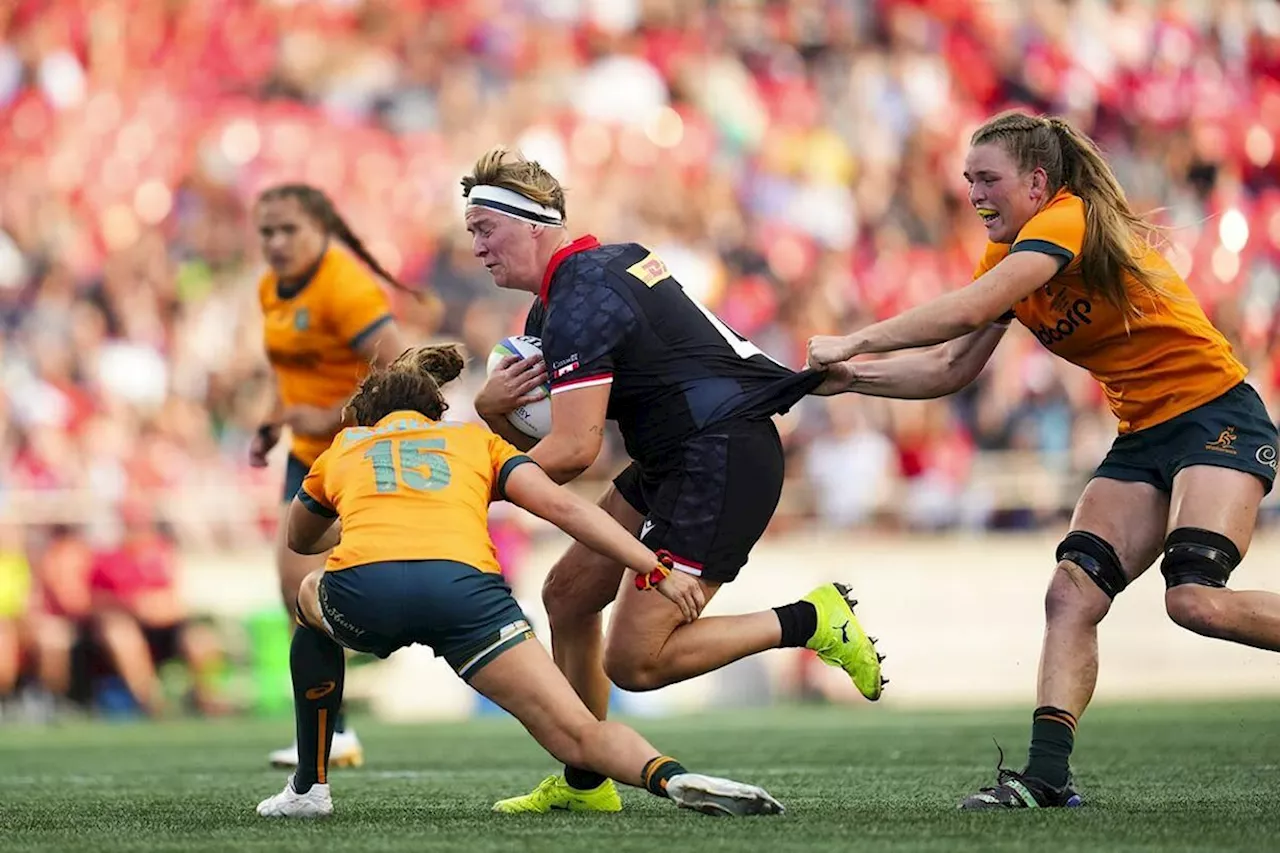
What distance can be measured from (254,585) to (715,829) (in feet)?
33.8

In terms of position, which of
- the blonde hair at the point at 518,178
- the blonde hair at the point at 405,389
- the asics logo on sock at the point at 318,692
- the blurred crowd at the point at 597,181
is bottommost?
the asics logo on sock at the point at 318,692

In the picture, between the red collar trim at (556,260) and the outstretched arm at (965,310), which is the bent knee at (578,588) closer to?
the red collar trim at (556,260)

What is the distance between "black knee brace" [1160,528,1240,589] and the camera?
521 centimetres

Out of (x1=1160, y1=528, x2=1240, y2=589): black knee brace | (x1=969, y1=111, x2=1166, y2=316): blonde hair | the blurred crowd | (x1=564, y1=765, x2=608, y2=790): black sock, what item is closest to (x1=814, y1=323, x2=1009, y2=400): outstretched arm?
(x1=969, y1=111, x2=1166, y2=316): blonde hair

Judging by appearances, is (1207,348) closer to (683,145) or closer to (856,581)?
(856,581)

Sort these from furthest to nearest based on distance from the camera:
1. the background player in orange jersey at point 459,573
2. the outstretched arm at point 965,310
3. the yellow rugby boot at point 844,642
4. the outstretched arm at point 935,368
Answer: the outstretched arm at point 935,368
the yellow rugby boot at point 844,642
the outstretched arm at point 965,310
the background player in orange jersey at point 459,573

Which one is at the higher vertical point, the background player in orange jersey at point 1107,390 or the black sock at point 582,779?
the background player in orange jersey at point 1107,390

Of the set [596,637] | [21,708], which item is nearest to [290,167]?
[21,708]

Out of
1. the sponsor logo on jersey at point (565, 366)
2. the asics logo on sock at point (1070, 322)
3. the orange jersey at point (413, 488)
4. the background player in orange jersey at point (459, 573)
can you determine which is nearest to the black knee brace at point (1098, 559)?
the asics logo on sock at point (1070, 322)

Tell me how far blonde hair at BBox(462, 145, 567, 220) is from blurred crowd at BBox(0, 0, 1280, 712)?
9.15 meters

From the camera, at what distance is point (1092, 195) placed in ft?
18.1

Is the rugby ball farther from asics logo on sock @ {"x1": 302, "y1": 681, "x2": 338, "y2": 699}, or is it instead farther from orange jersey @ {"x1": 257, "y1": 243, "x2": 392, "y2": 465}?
orange jersey @ {"x1": 257, "y1": 243, "x2": 392, "y2": 465}

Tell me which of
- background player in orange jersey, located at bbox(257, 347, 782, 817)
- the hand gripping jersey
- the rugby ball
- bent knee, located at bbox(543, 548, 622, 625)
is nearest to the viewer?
background player in orange jersey, located at bbox(257, 347, 782, 817)

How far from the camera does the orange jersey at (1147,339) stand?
5.51 m
